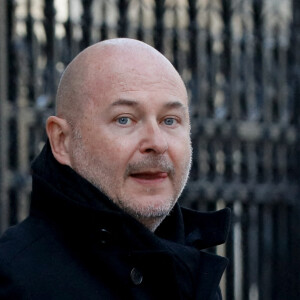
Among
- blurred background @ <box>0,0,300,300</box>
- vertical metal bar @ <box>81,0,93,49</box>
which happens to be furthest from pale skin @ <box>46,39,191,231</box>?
vertical metal bar @ <box>81,0,93,49</box>

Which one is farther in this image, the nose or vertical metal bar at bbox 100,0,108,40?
vertical metal bar at bbox 100,0,108,40

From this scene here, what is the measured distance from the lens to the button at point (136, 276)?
2.09 metres

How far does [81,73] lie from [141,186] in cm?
36

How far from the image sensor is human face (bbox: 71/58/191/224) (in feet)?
6.96

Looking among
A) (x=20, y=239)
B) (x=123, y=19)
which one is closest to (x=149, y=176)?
(x=20, y=239)

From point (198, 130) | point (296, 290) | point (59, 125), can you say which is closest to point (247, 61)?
point (198, 130)

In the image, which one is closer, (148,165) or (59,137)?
(148,165)

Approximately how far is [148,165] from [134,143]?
0.23 feet

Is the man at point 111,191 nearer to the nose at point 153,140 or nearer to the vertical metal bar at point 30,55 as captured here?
the nose at point 153,140

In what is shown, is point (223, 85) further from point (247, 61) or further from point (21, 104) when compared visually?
point (21, 104)

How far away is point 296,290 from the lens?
627 centimetres

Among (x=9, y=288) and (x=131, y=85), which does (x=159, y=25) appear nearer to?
(x=131, y=85)

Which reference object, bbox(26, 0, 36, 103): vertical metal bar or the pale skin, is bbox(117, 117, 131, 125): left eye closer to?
the pale skin

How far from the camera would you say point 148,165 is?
2.11 metres
